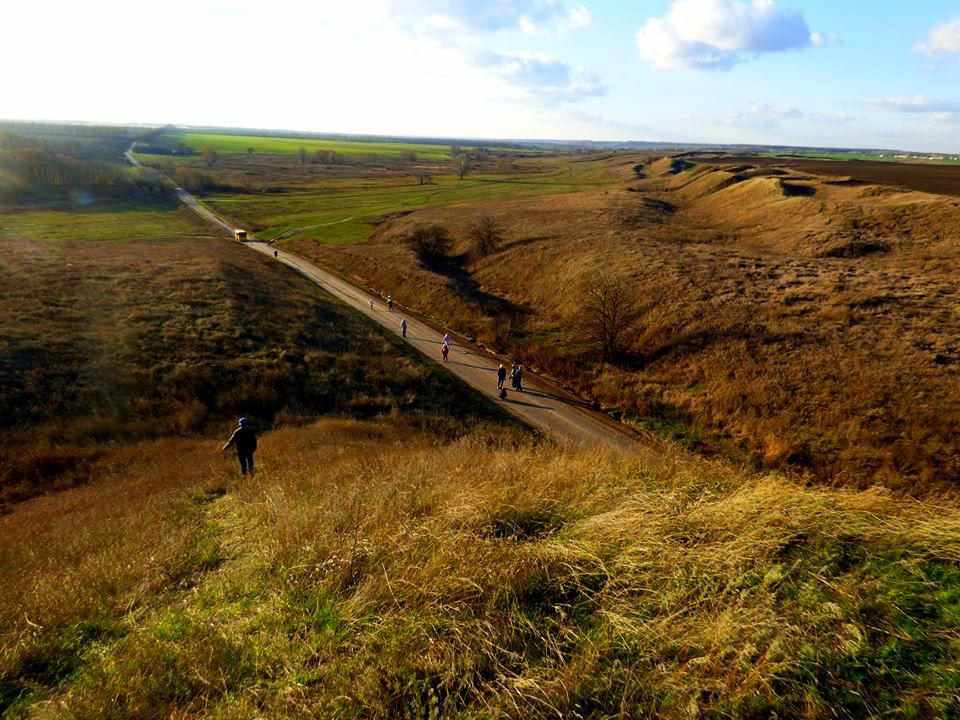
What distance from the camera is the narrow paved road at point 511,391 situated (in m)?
21.5

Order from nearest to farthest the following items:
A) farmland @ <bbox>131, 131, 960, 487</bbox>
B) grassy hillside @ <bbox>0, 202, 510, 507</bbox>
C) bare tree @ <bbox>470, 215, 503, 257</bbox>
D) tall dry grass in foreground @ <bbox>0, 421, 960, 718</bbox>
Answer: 1. tall dry grass in foreground @ <bbox>0, 421, 960, 718</bbox>
2. grassy hillside @ <bbox>0, 202, 510, 507</bbox>
3. farmland @ <bbox>131, 131, 960, 487</bbox>
4. bare tree @ <bbox>470, 215, 503, 257</bbox>

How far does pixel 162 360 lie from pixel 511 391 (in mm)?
16156

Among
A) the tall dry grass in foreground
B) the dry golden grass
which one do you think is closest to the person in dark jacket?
the tall dry grass in foreground

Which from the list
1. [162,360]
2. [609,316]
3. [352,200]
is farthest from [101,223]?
[609,316]

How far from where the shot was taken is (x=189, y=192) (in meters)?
111

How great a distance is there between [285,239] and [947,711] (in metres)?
73.1

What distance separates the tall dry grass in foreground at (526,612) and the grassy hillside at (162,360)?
10814 millimetres

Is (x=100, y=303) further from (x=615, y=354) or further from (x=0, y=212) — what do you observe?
(x=0, y=212)

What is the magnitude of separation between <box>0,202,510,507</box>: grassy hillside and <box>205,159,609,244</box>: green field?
33.5m

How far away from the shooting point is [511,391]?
25453mm

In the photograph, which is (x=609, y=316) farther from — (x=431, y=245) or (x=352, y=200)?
(x=352, y=200)

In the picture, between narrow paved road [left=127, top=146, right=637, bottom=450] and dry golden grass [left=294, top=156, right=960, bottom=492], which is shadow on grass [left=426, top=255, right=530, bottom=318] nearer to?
dry golden grass [left=294, top=156, right=960, bottom=492]

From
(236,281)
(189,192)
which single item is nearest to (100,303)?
(236,281)

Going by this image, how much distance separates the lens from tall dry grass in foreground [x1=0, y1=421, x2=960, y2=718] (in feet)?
11.8
